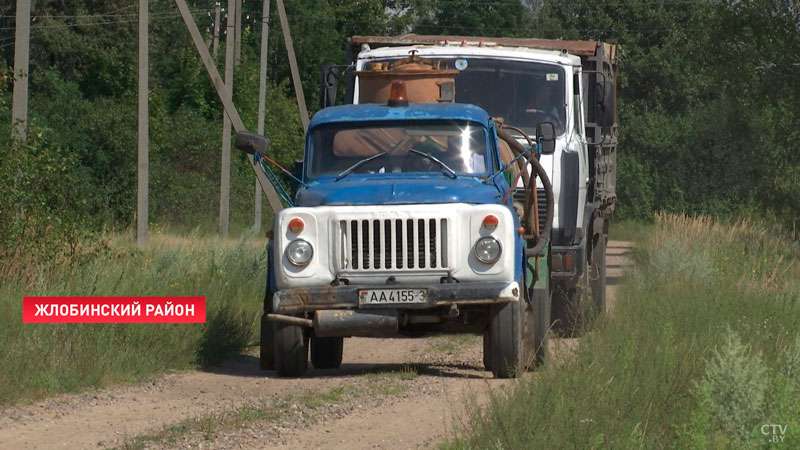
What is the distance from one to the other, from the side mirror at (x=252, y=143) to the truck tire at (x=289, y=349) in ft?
4.84

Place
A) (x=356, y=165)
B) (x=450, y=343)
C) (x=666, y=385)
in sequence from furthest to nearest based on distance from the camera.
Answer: (x=450, y=343), (x=356, y=165), (x=666, y=385)

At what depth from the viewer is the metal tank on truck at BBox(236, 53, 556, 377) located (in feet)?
36.6

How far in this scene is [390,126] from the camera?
12.5 m

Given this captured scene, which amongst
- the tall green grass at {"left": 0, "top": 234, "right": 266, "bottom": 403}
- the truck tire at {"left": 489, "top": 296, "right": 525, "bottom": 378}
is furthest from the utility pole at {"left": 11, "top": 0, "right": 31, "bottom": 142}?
the truck tire at {"left": 489, "top": 296, "right": 525, "bottom": 378}

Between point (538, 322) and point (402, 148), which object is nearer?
point (402, 148)

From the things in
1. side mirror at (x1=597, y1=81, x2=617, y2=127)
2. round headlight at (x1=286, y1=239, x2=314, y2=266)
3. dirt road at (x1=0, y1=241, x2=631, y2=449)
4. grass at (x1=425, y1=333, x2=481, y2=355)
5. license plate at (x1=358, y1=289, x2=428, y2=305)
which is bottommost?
grass at (x1=425, y1=333, x2=481, y2=355)

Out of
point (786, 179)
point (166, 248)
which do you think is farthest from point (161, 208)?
point (166, 248)

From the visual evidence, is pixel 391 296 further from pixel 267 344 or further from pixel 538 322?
pixel 538 322

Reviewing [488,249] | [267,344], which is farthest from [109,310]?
[488,249]

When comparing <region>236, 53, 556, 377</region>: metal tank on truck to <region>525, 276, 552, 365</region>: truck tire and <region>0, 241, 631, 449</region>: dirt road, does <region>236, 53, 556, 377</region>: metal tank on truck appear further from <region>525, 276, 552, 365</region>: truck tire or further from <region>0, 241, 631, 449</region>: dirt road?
<region>0, 241, 631, 449</region>: dirt road

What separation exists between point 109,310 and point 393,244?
10.4ft

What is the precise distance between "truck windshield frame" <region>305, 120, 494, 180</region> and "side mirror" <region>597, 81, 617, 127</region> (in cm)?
345

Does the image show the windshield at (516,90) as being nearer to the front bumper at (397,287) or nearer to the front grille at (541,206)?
the front grille at (541,206)

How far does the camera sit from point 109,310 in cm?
1295
